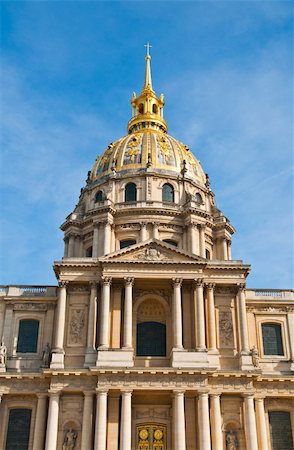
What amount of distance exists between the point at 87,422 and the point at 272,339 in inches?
552

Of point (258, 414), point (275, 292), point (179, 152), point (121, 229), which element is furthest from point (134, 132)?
point (258, 414)

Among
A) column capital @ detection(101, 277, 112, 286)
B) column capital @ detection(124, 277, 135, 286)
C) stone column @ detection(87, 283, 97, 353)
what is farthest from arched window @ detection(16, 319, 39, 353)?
column capital @ detection(124, 277, 135, 286)

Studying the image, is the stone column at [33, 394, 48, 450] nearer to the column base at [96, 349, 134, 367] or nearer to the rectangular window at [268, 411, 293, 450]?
the column base at [96, 349, 134, 367]

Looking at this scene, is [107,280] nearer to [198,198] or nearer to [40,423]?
[40,423]

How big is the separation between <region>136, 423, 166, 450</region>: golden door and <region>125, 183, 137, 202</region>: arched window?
21.6 metres

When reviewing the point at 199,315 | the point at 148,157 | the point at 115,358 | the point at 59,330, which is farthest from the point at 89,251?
the point at 115,358

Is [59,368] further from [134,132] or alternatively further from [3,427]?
[134,132]

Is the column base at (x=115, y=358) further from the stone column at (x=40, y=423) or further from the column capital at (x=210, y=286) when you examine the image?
the column capital at (x=210, y=286)

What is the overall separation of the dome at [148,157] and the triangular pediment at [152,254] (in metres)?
14.6

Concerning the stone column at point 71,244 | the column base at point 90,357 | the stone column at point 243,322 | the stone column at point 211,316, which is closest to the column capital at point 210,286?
the stone column at point 211,316

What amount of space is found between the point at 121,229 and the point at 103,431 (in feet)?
65.1

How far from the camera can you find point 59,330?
124 feet

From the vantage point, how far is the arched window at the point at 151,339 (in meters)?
38.6

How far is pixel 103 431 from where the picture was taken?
33.8 m
